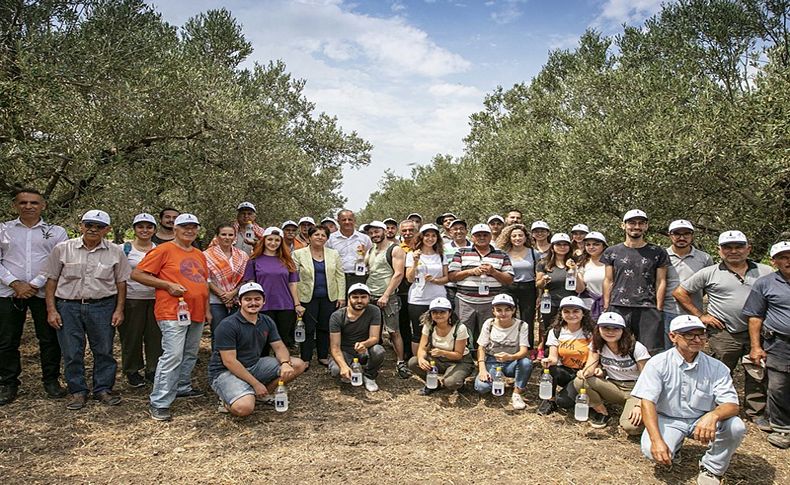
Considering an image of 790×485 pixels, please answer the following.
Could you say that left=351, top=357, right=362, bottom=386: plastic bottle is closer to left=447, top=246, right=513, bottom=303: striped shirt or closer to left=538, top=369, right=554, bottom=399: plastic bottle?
left=447, top=246, right=513, bottom=303: striped shirt

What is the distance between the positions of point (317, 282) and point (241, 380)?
6.87 feet

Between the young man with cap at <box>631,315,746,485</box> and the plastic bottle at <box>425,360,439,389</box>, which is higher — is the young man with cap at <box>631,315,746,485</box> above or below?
above

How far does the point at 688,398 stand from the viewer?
4676 mm

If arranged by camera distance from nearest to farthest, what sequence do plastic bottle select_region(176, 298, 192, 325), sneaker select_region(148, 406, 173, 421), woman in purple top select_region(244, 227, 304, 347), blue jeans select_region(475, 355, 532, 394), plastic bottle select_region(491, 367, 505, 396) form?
1. sneaker select_region(148, 406, 173, 421)
2. plastic bottle select_region(176, 298, 192, 325)
3. plastic bottle select_region(491, 367, 505, 396)
4. blue jeans select_region(475, 355, 532, 394)
5. woman in purple top select_region(244, 227, 304, 347)

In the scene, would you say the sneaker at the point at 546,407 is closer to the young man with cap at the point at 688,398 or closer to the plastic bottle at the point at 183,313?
the young man with cap at the point at 688,398

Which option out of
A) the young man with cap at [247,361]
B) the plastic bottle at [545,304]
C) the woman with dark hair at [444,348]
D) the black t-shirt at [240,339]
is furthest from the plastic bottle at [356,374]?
the plastic bottle at [545,304]

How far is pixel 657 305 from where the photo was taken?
19.9 ft

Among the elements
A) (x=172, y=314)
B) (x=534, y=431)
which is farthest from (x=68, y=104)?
(x=534, y=431)

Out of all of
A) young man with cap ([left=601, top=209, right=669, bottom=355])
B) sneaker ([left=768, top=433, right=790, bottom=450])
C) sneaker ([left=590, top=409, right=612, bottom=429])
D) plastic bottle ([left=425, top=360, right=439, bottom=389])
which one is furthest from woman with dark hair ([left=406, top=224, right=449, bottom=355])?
sneaker ([left=768, top=433, right=790, bottom=450])

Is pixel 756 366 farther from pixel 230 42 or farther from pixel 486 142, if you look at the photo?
pixel 230 42

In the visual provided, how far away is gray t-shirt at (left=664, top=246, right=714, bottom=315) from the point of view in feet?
20.6

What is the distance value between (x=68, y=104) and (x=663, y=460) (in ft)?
26.2

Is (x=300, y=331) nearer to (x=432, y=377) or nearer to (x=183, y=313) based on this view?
(x=183, y=313)

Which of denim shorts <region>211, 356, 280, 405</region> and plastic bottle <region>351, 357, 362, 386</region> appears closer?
denim shorts <region>211, 356, 280, 405</region>
